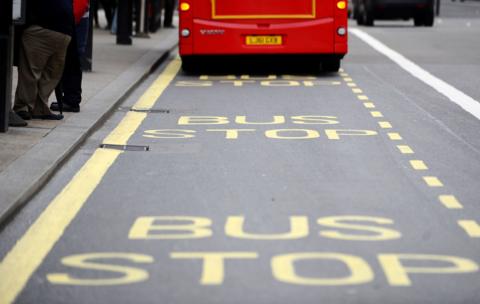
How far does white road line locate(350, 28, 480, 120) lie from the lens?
17766mm

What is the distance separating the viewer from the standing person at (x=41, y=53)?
46.3 feet

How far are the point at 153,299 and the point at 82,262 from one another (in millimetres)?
973

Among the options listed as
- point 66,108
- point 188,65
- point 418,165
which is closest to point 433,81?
point 188,65

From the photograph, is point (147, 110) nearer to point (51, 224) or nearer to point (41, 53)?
point (41, 53)

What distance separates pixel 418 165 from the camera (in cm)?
1201

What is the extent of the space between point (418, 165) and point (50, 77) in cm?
411


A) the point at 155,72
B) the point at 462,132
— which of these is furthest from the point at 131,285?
the point at 155,72

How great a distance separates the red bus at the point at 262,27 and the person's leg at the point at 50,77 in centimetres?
764

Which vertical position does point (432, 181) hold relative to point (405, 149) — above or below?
above

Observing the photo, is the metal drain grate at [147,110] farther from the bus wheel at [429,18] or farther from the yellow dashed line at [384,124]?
the bus wheel at [429,18]

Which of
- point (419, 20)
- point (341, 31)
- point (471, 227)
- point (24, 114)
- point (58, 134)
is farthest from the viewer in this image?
point (419, 20)

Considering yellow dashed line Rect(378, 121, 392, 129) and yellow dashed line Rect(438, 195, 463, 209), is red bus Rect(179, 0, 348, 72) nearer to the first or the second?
yellow dashed line Rect(378, 121, 392, 129)

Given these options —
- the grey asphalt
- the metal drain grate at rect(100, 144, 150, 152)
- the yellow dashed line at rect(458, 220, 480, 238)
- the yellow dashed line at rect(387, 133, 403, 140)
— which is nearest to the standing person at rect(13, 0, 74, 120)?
the grey asphalt

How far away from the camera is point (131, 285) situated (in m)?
7.40
